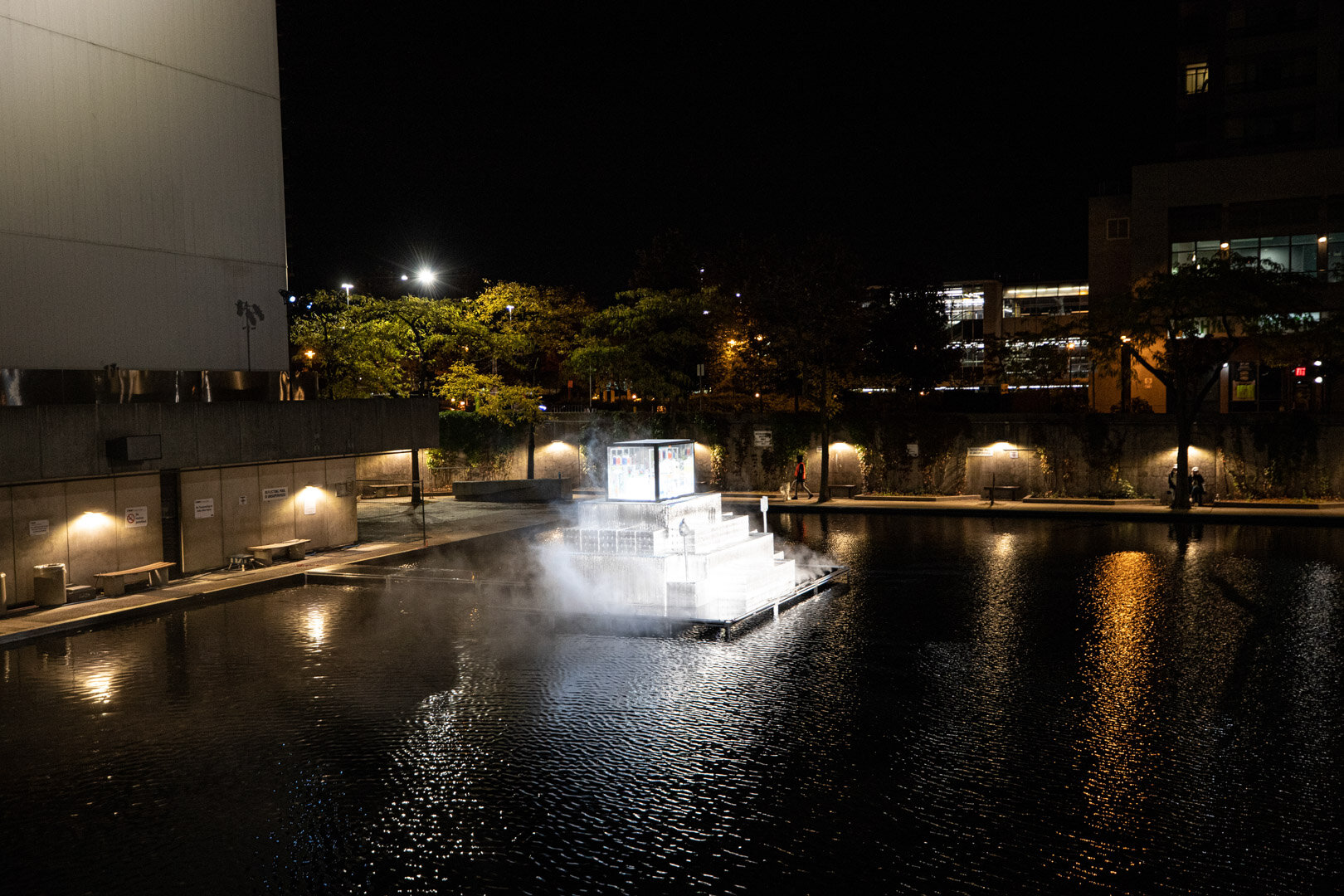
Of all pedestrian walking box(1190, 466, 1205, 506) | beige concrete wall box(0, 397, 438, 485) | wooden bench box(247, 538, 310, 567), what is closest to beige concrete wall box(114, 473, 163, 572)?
beige concrete wall box(0, 397, 438, 485)

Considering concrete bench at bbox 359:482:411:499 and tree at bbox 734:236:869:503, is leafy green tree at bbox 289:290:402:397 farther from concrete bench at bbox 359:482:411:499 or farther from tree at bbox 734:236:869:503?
tree at bbox 734:236:869:503

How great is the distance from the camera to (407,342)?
3944 cm

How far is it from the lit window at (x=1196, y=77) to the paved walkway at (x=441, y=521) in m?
38.1

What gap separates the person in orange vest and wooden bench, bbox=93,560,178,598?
82.6 ft

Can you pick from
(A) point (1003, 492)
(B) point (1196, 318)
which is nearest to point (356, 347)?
(A) point (1003, 492)

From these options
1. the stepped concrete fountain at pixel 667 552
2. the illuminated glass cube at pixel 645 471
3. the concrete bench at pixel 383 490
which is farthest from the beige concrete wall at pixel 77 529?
the concrete bench at pixel 383 490

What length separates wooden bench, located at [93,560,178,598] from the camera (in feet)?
65.6

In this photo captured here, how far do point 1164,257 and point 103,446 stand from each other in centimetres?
5185

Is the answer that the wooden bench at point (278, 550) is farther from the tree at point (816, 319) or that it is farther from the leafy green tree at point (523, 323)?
the tree at point (816, 319)

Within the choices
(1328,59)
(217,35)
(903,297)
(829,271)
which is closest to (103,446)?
(217,35)

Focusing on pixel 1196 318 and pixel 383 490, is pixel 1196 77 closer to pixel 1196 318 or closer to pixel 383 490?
pixel 1196 318

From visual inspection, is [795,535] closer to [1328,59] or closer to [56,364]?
[56,364]

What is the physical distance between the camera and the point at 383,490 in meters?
42.1

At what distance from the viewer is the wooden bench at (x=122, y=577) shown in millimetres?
20000
